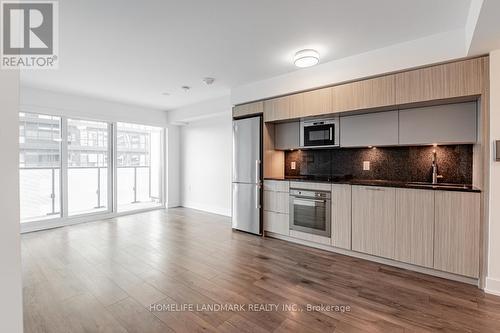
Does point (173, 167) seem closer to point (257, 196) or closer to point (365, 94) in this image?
point (257, 196)

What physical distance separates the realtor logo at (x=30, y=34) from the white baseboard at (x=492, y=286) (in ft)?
13.0

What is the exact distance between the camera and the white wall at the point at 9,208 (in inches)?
34.5

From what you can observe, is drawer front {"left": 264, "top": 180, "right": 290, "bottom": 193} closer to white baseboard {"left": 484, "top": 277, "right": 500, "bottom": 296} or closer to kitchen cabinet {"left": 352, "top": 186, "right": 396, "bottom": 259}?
kitchen cabinet {"left": 352, "top": 186, "right": 396, "bottom": 259}

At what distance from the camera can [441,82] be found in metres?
2.60

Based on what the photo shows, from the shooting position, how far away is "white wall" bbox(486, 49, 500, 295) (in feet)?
7.54

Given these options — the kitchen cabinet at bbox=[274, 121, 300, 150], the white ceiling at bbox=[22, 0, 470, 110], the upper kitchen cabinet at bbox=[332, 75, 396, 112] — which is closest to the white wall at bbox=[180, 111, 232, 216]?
the kitchen cabinet at bbox=[274, 121, 300, 150]

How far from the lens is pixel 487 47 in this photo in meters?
2.28

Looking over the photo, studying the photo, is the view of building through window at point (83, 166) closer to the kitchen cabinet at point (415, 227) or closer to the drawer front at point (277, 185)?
the drawer front at point (277, 185)

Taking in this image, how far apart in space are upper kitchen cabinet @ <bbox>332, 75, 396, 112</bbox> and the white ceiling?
413 millimetres

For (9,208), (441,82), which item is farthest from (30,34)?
(441,82)

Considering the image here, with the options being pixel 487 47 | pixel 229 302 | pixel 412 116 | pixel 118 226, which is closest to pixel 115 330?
pixel 229 302

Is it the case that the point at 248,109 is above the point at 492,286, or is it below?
above

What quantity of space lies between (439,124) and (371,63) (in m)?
1.13

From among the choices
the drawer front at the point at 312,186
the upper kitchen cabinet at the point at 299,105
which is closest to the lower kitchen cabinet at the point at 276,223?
the drawer front at the point at 312,186
